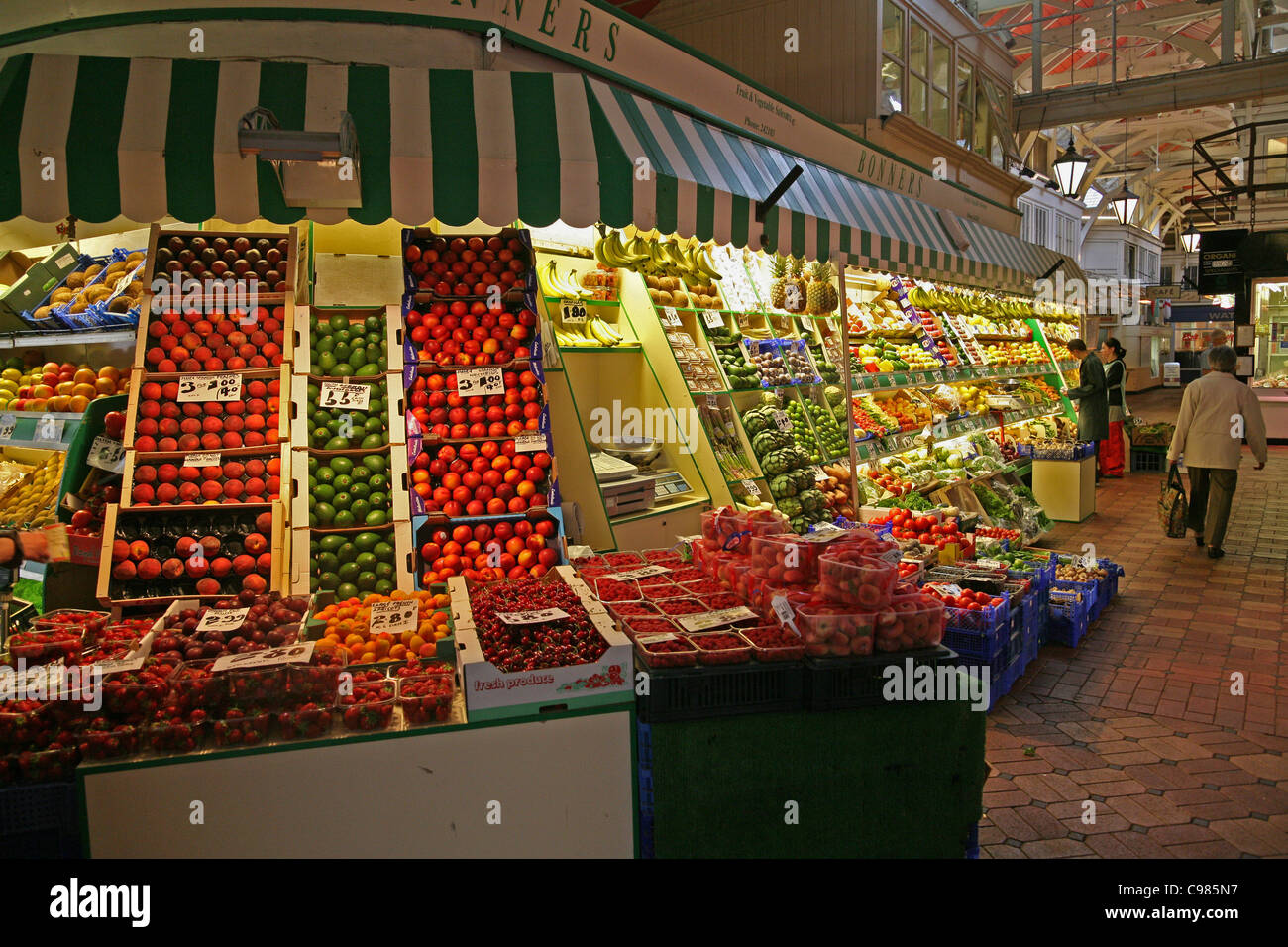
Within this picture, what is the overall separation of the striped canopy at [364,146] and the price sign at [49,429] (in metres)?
1.29

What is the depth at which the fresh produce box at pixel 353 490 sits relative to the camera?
4695mm

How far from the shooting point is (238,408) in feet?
15.8

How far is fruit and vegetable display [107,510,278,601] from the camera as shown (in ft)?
13.8

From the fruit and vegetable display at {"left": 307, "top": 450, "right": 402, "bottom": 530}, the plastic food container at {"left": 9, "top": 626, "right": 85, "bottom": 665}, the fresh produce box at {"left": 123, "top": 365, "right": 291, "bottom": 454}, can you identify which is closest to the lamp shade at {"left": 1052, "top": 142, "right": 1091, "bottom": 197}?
the fruit and vegetable display at {"left": 307, "top": 450, "right": 402, "bottom": 530}

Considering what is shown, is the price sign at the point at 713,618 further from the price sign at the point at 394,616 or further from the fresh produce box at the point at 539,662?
the price sign at the point at 394,616

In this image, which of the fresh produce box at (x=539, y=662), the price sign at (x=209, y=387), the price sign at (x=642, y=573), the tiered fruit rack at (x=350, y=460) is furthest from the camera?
the price sign at (x=209, y=387)

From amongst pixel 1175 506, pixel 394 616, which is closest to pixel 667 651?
pixel 394 616

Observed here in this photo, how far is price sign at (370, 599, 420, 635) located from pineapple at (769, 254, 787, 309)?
17.3 ft

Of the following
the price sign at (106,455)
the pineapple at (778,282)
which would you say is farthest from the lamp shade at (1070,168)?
the price sign at (106,455)

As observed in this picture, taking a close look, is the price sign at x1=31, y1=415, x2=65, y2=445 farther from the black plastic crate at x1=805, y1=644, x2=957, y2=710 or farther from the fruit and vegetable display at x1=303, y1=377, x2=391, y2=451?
the black plastic crate at x1=805, y1=644, x2=957, y2=710

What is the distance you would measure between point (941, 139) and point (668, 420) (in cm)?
852
